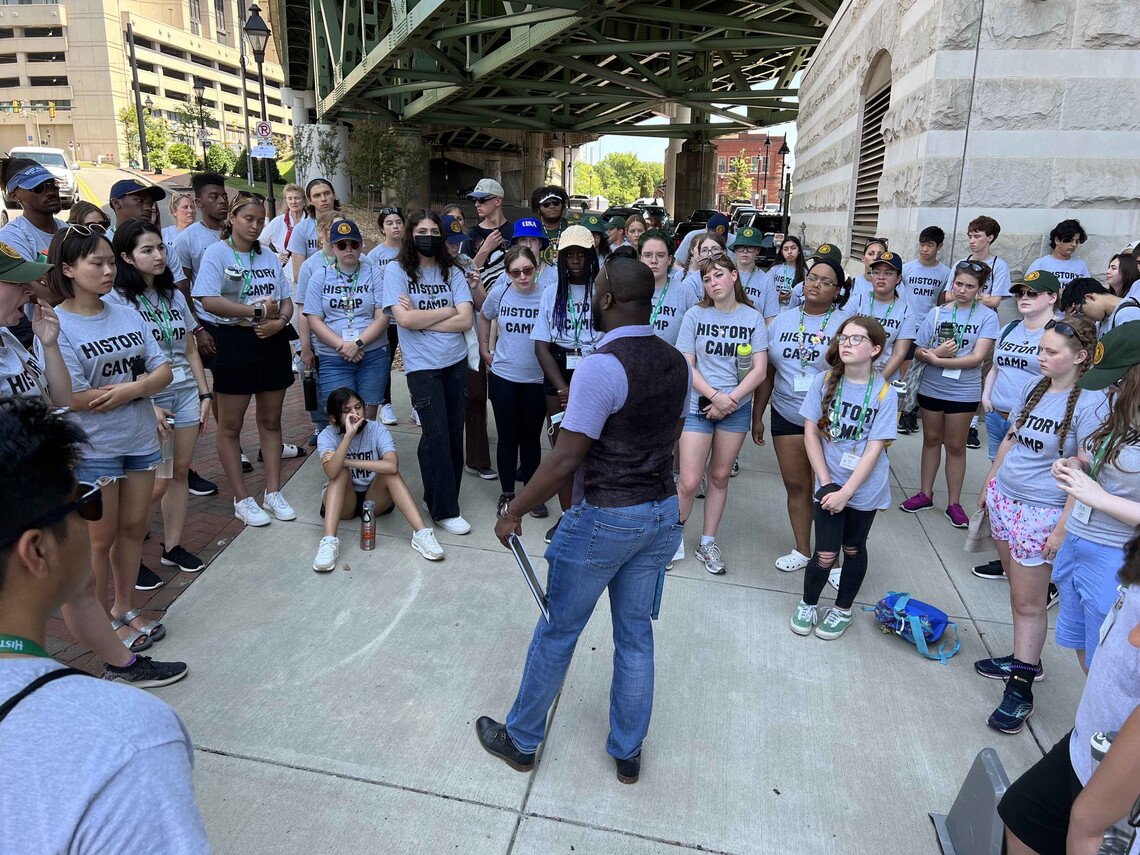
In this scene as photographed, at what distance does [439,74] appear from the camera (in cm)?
2322

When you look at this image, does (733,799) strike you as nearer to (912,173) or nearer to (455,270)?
(455,270)

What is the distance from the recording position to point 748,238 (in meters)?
6.45

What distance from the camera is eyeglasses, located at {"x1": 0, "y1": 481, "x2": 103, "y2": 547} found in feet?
3.96

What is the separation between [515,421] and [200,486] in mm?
2431

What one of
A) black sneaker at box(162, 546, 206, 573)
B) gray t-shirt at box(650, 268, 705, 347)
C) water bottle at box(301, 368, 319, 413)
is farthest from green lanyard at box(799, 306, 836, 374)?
black sneaker at box(162, 546, 206, 573)

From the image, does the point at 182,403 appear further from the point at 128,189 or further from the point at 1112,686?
the point at 1112,686

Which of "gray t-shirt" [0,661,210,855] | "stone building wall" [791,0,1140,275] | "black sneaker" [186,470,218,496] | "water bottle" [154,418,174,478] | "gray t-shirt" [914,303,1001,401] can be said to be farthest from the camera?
"stone building wall" [791,0,1140,275]

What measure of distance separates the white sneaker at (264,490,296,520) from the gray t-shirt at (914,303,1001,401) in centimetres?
472

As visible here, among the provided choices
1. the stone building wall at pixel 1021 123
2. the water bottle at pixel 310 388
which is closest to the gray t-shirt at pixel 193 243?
the water bottle at pixel 310 388

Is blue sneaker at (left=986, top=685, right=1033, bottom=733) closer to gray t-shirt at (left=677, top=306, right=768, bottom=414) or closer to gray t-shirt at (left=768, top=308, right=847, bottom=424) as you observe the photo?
gray t-shirt at (left=768, top=308, right=847, bottom=424)

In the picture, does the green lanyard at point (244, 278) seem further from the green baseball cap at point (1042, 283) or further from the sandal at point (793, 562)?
the green baseball cap at point (1042, 283)

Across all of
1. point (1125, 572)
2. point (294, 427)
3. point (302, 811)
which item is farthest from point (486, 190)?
point (1125, 572)

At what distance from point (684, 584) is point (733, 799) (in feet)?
5.81

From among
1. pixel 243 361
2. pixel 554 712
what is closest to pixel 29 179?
pixel 243 361
